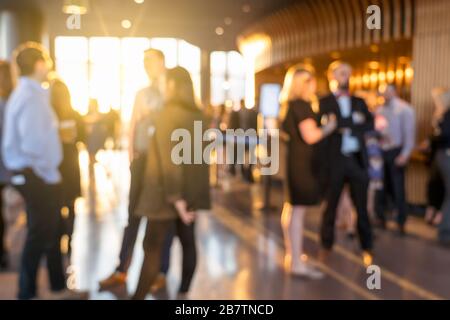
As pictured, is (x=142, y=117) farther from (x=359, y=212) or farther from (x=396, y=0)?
(x=396, y=0)

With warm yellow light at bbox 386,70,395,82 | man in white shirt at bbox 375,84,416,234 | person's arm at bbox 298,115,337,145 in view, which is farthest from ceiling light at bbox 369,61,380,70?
person's arm at bbox 298,115,337,145

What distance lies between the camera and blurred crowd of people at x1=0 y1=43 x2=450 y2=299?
11.3 feet

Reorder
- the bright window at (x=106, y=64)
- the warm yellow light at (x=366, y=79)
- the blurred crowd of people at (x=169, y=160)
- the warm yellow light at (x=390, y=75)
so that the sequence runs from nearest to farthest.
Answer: the blurred crowd of people at (x=169, y=160) → the bright window at (x=106, y=64) → the warm yellow light at (x=390, y=75) → the warm yellow light at (x=366, y=79)

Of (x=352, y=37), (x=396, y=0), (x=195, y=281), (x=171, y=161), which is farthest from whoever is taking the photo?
(x=352, y=37)

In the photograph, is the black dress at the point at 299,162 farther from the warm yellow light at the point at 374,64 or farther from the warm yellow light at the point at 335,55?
the warm yellow light at the point at 374,64

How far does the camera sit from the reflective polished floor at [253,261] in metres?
4.34

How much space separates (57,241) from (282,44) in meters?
7.67

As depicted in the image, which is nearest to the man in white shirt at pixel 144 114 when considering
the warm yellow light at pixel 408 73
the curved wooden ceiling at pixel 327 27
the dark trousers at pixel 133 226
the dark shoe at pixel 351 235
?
the dark trousers at pixel 133 226

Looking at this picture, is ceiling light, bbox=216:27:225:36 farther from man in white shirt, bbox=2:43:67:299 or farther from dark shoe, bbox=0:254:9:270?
man in white shirt, bbox=2:43:67:299

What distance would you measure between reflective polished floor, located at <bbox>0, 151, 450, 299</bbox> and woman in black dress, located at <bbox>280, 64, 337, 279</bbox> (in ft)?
0.81

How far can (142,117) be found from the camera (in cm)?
372

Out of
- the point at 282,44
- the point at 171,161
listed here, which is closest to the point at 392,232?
the point at 171,161

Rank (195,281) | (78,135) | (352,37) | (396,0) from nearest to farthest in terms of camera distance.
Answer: (195,281) < (78,135) < (396,0) < (352,37)

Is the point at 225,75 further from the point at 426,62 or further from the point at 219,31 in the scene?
the point at 426,62
